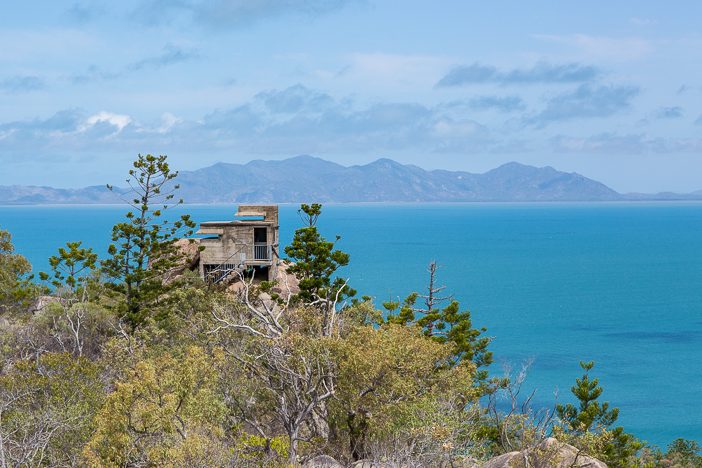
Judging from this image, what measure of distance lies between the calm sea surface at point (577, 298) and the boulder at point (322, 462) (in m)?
11.5

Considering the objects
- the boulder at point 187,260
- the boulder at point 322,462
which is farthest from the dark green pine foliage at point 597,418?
the boulder at point 187,260

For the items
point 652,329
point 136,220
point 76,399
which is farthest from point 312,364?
point 652,329

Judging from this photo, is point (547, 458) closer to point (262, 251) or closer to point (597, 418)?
point (597, 418)

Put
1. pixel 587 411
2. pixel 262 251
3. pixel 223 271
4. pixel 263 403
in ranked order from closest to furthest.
→ pixel 263 403 → pixel 587 411 → pixel 223 271 → pixel 262 251

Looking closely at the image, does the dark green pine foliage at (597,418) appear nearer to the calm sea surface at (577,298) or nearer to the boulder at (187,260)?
the calm sea surface at (577,298)

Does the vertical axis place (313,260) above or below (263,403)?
above

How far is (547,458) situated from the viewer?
1459 cm

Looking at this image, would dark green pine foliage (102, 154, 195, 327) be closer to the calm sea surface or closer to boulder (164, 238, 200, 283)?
boulder (164, 238, 200, 283)

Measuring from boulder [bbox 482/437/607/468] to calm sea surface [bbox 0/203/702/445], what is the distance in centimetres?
960

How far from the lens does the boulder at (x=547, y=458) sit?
1460 cm

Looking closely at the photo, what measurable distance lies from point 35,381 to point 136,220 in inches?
629

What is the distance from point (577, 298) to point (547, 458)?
241 ft

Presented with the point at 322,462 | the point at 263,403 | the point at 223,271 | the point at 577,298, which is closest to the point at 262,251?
the point at 223,271

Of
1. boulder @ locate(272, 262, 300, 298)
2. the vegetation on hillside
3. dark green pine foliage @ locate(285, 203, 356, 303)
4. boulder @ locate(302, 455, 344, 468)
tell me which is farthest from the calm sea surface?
boulder @ locate(272, 262, 300, 298)
